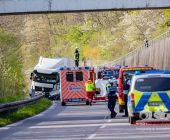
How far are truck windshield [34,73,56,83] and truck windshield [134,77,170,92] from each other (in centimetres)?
2777

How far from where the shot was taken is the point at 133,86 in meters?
14.2

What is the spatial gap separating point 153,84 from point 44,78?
28404mm

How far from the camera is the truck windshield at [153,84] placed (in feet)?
46.1

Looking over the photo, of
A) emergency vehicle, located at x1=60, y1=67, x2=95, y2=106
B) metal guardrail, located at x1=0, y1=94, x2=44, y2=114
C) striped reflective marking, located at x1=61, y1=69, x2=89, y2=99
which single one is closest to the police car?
metal guardrail, located at x1=0, y1=94, x2=44, y2=114

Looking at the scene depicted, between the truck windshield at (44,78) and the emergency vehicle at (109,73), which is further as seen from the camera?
the truck windshield at (44,78)

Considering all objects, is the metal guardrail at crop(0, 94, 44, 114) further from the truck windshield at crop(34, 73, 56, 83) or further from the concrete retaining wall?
the truck windshield at crop(34, 73, 56, 83)

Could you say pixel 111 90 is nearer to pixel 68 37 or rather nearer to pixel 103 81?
pixel 103 81

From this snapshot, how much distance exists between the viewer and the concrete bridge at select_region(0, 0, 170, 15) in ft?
69.7

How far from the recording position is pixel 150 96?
1399cm

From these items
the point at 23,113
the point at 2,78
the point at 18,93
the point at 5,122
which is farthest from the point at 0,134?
the point at 18,93

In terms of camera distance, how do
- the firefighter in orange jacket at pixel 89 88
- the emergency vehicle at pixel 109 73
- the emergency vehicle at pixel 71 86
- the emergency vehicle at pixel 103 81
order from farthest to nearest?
the emergency vehicle at pixel 109 73 < the emergency vehicle at pixel 103 81 < the emergency vehicle at pixel 71 86 < the firefighter in orange jacket at pixel 89 88

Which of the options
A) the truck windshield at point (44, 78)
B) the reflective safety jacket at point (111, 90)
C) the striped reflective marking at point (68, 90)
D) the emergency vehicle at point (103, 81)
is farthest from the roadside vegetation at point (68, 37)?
the reflective safety jacket at point (111, 90)

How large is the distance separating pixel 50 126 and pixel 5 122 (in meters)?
2.47

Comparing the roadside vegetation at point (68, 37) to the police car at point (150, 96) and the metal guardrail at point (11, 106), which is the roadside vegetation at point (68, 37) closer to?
the metal guardrail at point (11, 106)
